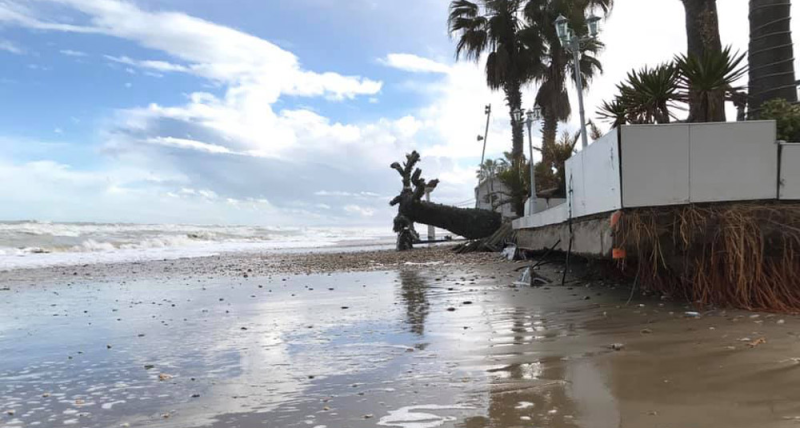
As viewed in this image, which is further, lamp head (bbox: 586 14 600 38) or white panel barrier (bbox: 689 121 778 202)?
lamp head (bbox: 586 14 600 38)

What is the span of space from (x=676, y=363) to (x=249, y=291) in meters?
6.68

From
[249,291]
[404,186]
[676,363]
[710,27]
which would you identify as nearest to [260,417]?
[676,363]

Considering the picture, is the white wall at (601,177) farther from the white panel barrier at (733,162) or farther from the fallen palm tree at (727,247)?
the white panel barrier at (733,162)

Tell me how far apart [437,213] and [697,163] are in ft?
44.5

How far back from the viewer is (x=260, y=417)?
299 cm

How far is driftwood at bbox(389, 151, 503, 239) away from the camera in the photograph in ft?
60.4

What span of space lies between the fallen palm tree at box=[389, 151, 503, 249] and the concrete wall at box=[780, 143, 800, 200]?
13.3 m

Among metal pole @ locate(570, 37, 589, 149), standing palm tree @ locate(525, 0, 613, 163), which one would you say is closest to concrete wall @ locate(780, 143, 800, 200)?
metal pole @ locate(570, 37, 589, 149)

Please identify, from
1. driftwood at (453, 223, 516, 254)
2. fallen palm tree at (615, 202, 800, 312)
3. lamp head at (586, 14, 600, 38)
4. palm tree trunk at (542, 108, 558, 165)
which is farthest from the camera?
palm tree trunk at (542, 108, 558, 165)

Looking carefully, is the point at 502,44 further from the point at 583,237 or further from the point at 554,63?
the point at 583,237

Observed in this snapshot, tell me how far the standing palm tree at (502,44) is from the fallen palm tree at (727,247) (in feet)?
59.5

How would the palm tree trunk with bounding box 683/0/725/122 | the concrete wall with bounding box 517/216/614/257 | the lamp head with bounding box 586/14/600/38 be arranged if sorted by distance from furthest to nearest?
the lamp head with bounding box 586/14/600/38, the palm tree trunk with bounding box 683/0/725/122, the concrete wall with bounding box 517/216/614/257

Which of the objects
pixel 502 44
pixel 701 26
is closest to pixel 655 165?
pixel 701 26

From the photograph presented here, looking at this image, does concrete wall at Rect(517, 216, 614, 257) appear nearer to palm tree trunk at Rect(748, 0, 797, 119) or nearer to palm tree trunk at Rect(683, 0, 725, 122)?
palm tree trunk at Rect(748, 0, 797, 119)
